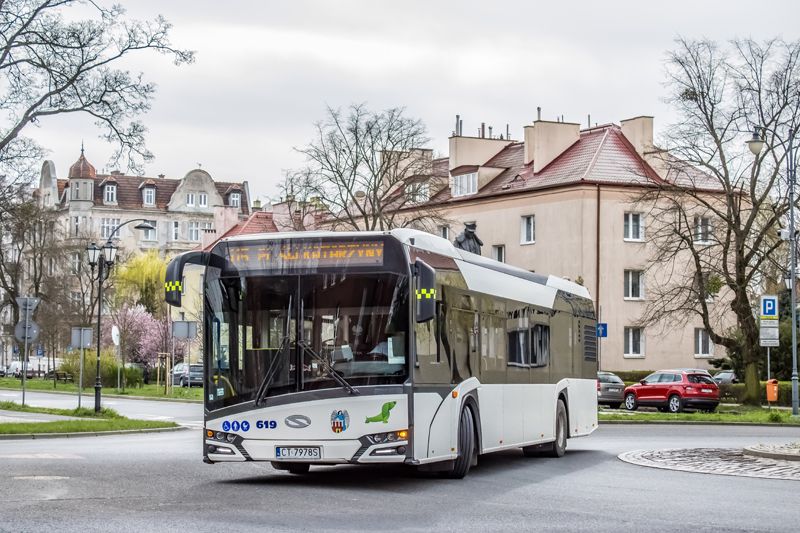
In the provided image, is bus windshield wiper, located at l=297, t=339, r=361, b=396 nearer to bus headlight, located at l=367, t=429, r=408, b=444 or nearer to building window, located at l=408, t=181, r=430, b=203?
bus headlight, located at l=367, t=429, r=408, b=444

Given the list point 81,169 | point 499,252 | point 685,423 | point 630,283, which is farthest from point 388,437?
point 81,169

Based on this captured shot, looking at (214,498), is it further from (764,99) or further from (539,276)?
(764,99)

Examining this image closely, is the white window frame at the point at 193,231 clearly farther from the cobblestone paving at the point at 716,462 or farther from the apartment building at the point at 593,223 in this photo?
the cobblestone paving at the point at 716,462

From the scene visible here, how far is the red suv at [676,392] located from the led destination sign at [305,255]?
34505 millimetres

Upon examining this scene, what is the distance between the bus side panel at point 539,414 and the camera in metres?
21.6

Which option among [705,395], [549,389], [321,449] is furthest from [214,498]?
[705,395]

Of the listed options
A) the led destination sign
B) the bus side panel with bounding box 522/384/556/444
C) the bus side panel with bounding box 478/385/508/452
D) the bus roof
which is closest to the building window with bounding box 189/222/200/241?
the bus side panel with bounding box 522/384/556/444

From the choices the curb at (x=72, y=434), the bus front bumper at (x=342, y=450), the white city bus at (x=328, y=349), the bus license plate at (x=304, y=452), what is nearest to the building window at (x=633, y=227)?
the curb at (x=72, y=434)

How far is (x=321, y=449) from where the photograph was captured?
16.4 meters

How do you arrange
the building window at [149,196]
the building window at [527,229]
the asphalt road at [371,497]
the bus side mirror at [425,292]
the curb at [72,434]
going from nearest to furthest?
1. the asphalt road at [371,497]
2. the bus side mirror at [425,292]
3. the curb at [72,434]
4. the building window at [527,229]
5. the building window at [149,196]

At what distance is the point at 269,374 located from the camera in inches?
652

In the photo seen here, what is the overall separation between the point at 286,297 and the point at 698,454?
Answer: 33.8ft

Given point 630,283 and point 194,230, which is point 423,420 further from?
point 194,230

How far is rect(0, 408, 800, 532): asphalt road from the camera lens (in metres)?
12.8
